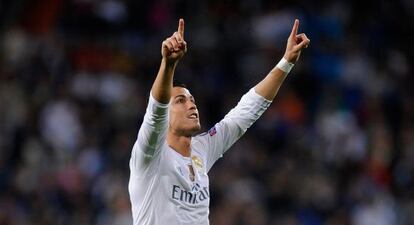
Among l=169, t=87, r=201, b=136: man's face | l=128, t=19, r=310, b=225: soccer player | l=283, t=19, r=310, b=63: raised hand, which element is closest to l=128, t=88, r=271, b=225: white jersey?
l=128, t=19, r=310, b=225: soccer player

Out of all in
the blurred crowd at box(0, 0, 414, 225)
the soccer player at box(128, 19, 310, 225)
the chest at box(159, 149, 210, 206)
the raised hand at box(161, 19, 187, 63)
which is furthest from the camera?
the blurred crowd at box(0, 0, 414, 225)

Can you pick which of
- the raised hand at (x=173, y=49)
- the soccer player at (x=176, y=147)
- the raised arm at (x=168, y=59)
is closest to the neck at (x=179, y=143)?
the soccer player at (x=176, y=147)

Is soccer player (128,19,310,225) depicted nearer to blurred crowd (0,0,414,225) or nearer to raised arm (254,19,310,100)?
raised arm (254,19,310,100)

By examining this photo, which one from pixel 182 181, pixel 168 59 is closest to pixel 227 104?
pixel 182 181

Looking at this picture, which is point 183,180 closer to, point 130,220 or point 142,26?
point 130,220

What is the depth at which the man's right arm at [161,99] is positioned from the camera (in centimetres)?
679

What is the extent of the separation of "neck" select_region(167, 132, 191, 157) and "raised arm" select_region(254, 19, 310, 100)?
0.83 meters

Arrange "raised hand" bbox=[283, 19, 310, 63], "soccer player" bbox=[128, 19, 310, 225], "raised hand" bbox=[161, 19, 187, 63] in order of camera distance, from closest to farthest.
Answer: "raised hand" bbox=[161, 19, 187, 63]
"soccer player" bbox=[128, 19, 310, 225]
"raised hand" bbox=[283, 19, 310, 63]

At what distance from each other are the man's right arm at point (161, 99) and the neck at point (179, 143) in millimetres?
546

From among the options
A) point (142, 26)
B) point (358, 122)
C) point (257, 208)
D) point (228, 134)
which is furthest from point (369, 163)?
point (228, 134)

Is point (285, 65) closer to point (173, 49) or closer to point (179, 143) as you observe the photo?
point (179, 143)

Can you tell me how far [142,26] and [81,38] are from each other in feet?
3.15

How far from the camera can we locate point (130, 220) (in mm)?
12172

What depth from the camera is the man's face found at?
25.9ft
